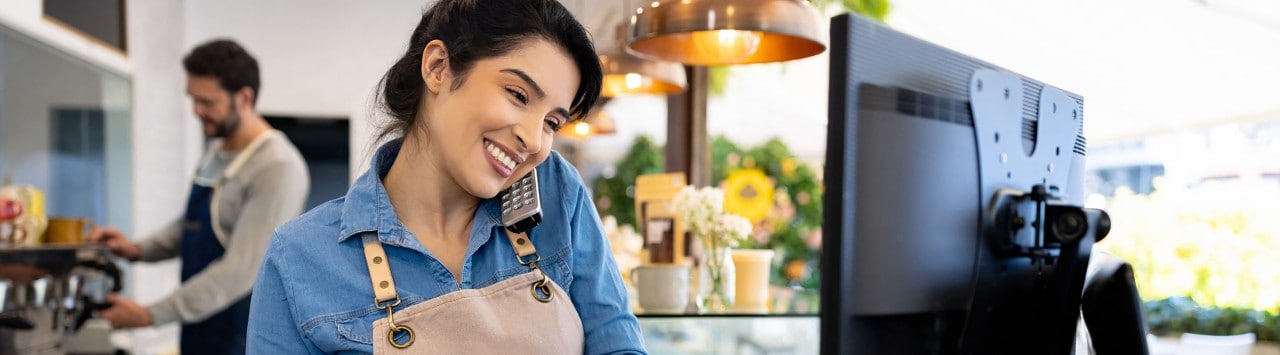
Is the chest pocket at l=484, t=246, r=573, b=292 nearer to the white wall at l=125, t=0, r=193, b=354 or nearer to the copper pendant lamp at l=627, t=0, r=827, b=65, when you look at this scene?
the copper pendant lamp at l=627, t=0, r=827, b=65

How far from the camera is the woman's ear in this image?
1220mm

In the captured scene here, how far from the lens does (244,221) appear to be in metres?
2.70

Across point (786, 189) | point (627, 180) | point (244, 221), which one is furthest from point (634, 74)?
point (627, 180)

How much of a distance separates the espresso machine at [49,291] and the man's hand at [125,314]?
0.03 meters

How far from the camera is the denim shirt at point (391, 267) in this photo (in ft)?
3.73

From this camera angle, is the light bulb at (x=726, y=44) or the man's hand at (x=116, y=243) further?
the man's hand at (x=116, y=243)

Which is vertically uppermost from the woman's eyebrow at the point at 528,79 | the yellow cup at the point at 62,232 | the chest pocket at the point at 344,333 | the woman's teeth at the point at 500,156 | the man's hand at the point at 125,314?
the woman's eyebrow at the point at 528,79

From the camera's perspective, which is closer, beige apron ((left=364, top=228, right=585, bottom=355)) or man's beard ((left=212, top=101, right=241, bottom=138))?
beige apron ((left=364, top=228, right=585, bottom=355))

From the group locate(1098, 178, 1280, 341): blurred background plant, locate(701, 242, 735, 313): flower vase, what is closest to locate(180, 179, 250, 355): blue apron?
locate(701, 242, 735, 313): flower vase

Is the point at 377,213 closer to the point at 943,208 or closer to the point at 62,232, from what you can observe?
the point at 943,208

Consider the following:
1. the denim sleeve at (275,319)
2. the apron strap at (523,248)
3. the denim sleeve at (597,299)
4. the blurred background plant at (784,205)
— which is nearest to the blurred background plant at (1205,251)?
the blurred background plant at (784,205)

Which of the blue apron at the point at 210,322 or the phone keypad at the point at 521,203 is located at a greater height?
the phone keypad at the point at 521,203

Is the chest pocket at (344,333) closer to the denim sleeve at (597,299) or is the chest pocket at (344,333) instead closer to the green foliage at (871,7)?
the denim sleeve at (597,299)

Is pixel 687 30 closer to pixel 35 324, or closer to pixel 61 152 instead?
pixel 35 324
